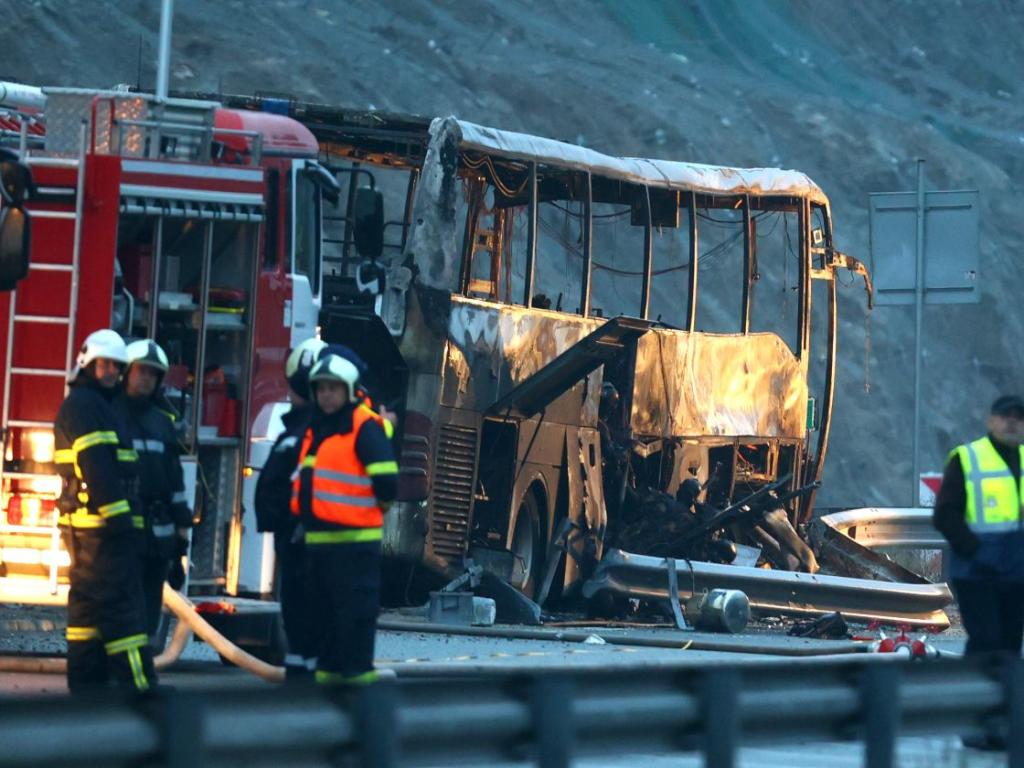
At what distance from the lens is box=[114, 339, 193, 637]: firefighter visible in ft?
30.3

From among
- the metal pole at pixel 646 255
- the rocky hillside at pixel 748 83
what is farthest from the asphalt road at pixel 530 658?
the rocky hillside at pixel 748 83

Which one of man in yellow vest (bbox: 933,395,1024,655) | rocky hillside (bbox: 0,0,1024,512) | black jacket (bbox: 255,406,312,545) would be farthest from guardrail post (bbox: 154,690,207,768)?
rocky hillside (bbox: 0,0,1024,512)

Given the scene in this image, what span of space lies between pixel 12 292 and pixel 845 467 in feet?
116

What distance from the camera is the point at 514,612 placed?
17.5 meters

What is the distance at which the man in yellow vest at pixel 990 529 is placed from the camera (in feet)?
31.3

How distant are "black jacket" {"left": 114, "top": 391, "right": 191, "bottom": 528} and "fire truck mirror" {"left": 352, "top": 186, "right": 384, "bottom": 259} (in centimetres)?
473

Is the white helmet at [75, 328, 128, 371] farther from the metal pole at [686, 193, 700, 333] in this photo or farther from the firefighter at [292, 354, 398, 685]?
the metal pole at [686, 193, 700, 333]

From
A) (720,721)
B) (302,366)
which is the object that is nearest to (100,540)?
(302,366)

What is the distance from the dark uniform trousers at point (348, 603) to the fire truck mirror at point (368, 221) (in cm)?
555

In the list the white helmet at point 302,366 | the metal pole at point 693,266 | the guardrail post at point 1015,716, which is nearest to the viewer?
the guardrail post at point 1015,716

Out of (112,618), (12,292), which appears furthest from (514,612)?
(112,618)

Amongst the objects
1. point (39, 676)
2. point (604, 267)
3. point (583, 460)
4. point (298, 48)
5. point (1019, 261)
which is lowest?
point (39, 676)

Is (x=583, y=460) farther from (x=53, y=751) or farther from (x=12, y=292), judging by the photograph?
(x=53, y=751)

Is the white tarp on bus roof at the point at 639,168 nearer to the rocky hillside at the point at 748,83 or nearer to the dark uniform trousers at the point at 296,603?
the dark uniform trousers at the point at 296,603
